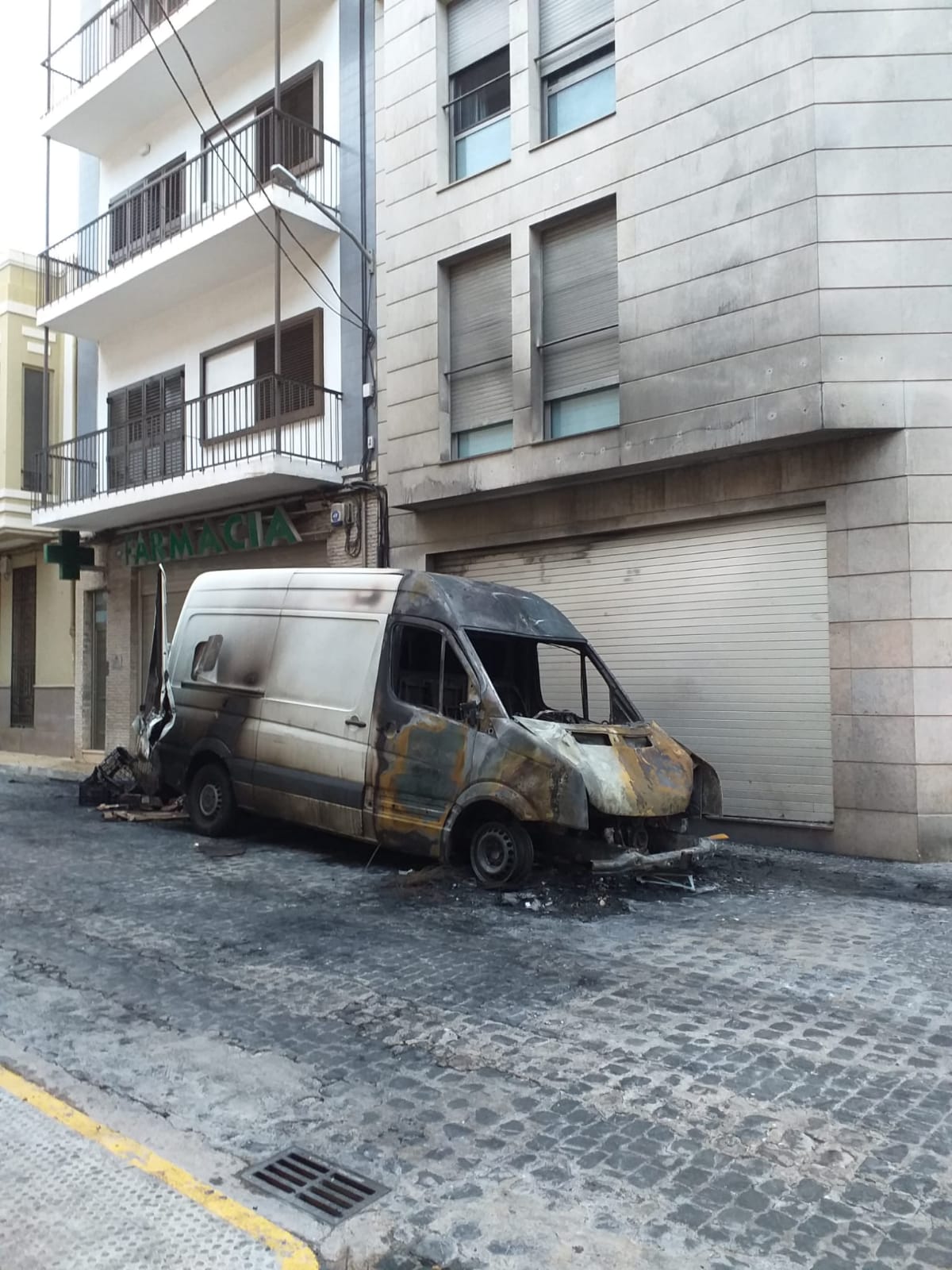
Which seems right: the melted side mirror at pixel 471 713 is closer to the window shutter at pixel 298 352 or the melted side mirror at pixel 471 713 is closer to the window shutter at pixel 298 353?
the window shutter at pixel 298 352

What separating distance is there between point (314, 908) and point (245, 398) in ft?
32.4

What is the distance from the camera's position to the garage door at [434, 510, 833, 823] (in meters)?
9.53

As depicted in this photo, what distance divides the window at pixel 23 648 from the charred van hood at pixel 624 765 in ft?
54.6

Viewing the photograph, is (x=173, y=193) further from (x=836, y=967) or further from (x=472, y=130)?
(x=836, y=967)

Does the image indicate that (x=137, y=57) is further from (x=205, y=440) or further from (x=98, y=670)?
(x=98, y=670)

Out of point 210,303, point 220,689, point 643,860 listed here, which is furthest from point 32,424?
point 643,860

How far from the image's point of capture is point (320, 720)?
28.2ft

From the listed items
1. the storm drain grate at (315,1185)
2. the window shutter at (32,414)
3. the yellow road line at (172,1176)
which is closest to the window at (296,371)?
the window shutter at (32,414)

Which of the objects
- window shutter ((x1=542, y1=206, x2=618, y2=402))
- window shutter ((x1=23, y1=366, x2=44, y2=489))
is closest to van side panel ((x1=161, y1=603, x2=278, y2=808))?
window shutter ((x1=542, y1=206, x2=618, y2=402))

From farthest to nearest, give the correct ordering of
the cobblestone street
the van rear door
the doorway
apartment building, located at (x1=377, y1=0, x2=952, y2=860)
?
the doorway → apartment building, located at (x1=377, y1=0, x2=952, y2=860) → the van rear door → the cobblestone street

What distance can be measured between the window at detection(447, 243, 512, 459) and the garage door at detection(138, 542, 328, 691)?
10.0 ft

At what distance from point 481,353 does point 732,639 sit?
4.88 metres

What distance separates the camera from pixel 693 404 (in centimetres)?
985

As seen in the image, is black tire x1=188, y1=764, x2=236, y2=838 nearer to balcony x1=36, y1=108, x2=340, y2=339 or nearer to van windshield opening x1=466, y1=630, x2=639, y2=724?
van windshield opening x1=466, y1=630, x2=639, y2=724
